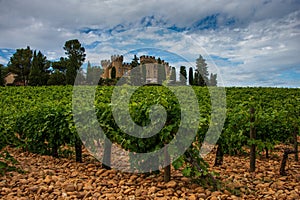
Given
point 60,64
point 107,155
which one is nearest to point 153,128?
point 107,155

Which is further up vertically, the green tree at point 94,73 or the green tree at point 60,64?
the green tree at point 60,64

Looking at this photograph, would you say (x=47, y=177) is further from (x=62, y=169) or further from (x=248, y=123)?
(x=248, y=123)

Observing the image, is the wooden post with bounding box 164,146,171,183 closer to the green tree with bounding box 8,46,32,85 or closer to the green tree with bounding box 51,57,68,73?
the green tree with bounding box 51,57,68,73

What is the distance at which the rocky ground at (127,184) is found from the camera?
3.58 m

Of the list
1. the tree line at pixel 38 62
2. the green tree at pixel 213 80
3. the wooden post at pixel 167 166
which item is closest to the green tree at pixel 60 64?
the tree line at pixel 38 62

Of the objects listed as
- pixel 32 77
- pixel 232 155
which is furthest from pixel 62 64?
pixel 232 155

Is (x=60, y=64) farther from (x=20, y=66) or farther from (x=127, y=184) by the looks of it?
(x=127, y=184)

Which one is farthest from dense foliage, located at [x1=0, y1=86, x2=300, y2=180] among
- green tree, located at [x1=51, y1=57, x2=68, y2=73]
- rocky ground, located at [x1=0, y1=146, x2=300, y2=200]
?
green tree, located at [x1=51, y1=57, x2=68, y2=73]

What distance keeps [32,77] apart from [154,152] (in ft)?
131

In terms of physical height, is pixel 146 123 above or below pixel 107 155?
above

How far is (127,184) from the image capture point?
3926 mm

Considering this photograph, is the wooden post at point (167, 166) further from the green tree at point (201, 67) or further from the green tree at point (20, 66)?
the green tree at point (20, 66)

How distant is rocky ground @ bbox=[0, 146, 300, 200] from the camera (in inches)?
141

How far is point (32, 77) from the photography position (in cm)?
3947
